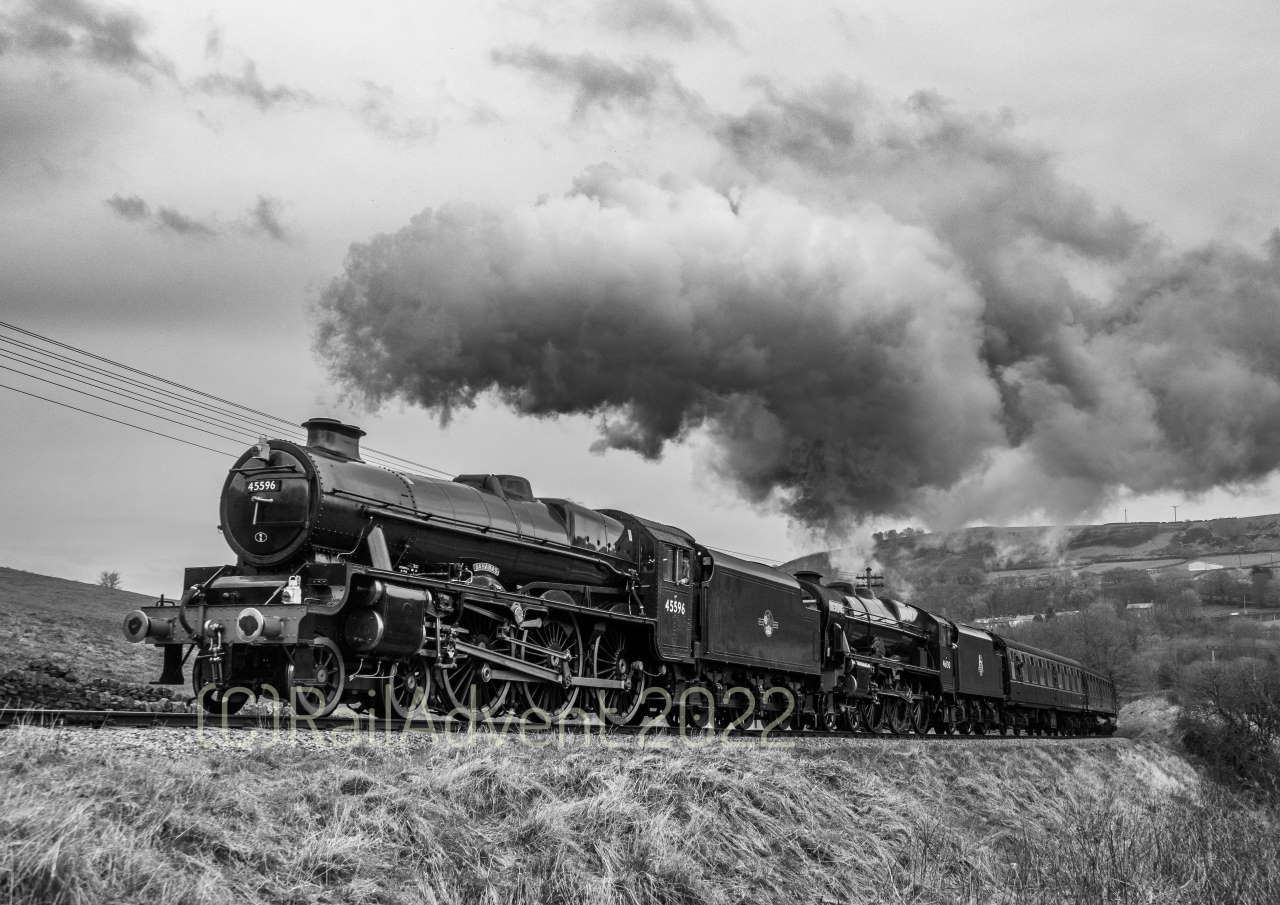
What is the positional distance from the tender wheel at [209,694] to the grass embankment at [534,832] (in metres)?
3.25

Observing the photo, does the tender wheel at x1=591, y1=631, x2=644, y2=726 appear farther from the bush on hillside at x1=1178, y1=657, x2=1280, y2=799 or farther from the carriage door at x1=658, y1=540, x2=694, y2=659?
the bush on hillside at x1=1178, y1=657, x2=1280, y2=799

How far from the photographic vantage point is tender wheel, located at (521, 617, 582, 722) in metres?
14.4

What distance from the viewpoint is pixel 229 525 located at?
1335 centimetres

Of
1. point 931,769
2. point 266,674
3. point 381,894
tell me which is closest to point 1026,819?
point 931,769

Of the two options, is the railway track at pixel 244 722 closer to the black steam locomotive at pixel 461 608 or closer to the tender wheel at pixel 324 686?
the tender wheel at pixel 324 686

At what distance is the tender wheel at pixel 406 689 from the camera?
40.5 feet

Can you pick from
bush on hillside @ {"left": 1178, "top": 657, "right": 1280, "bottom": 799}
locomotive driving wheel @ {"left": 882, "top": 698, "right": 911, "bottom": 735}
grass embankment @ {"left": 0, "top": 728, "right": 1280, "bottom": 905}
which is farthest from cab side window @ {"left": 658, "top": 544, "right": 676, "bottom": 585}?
bush on hillside @ {"left": 1178, "top": 657, "right": 1280, "bottom": 799}

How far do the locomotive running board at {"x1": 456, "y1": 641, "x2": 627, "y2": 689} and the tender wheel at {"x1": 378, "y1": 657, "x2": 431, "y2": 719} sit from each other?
49cm

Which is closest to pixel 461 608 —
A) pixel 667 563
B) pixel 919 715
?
pixel 667 563

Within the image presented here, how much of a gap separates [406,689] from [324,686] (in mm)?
1294

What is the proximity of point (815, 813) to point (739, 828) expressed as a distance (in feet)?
5.57

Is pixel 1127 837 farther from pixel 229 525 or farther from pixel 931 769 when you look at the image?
pixel 229 525

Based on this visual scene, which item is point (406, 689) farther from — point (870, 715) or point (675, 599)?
point (870, 715)

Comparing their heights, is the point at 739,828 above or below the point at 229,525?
below
